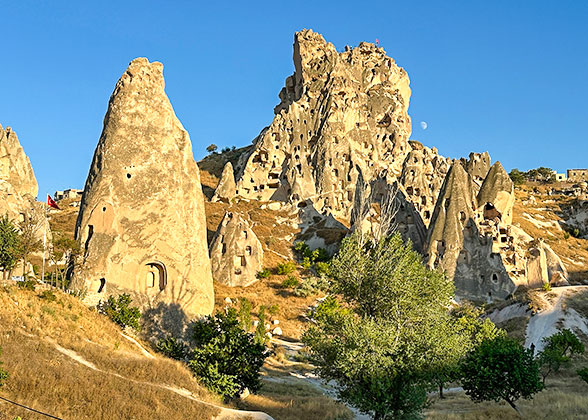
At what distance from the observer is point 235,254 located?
46562 mm

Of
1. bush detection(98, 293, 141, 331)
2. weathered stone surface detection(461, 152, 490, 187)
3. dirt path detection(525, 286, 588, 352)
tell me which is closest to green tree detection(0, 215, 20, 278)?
bush detection(98, 293, 141, 331)

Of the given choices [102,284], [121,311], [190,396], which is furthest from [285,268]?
[190,396]

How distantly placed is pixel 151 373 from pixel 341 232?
41.4m

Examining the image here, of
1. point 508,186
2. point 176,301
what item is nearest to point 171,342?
point 176,301

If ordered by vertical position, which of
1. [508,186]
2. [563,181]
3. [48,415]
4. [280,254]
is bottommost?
[48,415]

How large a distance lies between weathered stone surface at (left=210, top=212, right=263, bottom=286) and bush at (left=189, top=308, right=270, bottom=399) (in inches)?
944

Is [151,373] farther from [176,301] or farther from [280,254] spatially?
[280,254]

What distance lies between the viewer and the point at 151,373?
1834 centimetres

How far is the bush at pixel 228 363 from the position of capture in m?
20.1

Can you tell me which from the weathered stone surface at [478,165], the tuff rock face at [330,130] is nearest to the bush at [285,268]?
the tuff rock face at [330,130]

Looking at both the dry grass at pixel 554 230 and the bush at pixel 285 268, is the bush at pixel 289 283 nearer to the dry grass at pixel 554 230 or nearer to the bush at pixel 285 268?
the bush at pixel 285 268

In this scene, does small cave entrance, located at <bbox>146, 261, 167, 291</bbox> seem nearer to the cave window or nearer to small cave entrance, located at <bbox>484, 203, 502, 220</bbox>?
the cave window

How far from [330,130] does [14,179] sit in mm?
41500

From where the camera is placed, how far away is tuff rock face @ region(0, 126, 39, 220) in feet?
154
